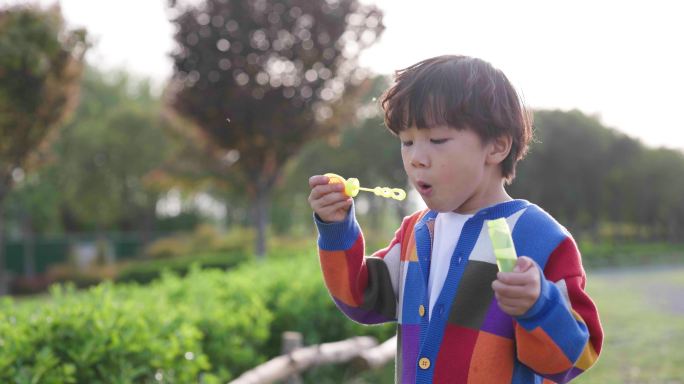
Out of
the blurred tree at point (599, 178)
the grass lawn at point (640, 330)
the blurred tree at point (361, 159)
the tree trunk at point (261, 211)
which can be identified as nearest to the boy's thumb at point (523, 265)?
the grass lawn at point (640, 330)

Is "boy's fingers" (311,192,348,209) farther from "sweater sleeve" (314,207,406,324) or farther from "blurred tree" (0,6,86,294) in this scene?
"blurred tree" (0,6,86,294)

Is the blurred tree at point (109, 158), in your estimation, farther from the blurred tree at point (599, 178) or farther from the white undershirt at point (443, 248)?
the white undershirt at point (443, 248)

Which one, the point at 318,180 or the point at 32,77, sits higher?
the point at 32,77

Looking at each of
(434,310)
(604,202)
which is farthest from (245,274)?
(604,202)

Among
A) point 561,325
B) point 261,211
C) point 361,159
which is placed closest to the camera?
point 561,325

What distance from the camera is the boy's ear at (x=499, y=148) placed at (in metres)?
1.90

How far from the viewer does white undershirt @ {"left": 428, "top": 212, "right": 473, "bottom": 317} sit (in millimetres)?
1948

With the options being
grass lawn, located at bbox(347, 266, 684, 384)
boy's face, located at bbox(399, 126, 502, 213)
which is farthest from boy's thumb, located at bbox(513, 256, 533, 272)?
grass lawn, located at bbox(347, 266, 684, 384)

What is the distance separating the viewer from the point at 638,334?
983cm

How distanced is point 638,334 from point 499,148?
8.79m

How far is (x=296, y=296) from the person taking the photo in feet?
20.4

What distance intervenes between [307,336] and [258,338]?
3.35ft

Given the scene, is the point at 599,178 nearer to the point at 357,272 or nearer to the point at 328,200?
the point at 357,272

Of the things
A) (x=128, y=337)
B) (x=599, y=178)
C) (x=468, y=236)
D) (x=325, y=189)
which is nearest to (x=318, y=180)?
(x=325, y=189)
